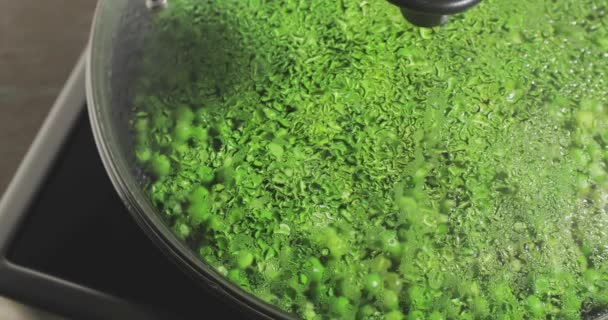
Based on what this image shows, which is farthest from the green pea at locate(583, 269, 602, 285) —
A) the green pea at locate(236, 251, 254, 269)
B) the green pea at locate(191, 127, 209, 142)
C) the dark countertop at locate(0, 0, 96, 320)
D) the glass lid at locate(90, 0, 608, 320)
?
the dark countertop at locate(0, 0, 96, 320)

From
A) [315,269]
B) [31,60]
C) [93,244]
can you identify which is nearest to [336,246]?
[315,269]

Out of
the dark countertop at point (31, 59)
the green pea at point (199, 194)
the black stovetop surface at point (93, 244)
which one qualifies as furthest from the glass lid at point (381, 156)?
the dark countertop at point (31, 59)

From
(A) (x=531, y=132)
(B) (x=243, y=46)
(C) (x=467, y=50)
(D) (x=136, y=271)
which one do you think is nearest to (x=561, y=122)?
(A) (x=531, y=132)

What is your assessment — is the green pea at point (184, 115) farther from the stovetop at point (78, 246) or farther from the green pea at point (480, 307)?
the green pea at point (480, 307)

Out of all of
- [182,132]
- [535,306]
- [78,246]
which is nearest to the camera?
[535,306]

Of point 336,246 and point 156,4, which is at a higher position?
point 156,4

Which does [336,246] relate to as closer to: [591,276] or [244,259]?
[244,259]

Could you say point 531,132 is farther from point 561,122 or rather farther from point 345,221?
point 345,221

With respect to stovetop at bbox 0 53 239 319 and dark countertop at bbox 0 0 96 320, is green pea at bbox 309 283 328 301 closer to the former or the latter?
stovetop at bbox 0 53 239 319
